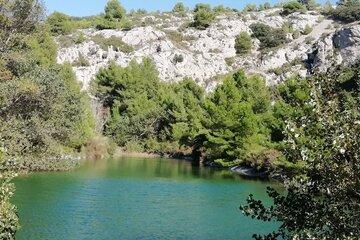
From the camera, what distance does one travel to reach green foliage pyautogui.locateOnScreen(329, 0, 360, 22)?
3595 inches

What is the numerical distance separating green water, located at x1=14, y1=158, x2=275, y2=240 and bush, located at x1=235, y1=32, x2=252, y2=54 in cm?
5144

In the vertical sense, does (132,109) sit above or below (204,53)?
below

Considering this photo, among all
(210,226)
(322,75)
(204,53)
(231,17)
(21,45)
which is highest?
(231,17)

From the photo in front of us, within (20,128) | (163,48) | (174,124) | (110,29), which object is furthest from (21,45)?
(110,29)

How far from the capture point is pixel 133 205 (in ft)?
93.1

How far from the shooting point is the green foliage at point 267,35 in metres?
92.7

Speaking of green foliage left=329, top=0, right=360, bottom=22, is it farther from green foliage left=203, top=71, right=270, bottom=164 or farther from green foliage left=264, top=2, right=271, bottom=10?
green foliage left=203, top=71, right=270, bottom=164

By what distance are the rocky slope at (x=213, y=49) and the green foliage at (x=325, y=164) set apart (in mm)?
66129

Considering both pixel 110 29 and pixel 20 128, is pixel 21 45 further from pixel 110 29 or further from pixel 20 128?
pixel 110 29

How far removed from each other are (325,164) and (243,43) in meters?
86.5

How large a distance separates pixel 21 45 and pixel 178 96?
43.9 m

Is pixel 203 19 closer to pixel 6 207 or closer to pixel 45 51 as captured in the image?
pixel 45 51

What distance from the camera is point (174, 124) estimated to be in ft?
212

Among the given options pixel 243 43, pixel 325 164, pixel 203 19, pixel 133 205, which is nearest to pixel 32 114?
pixel 133 205
